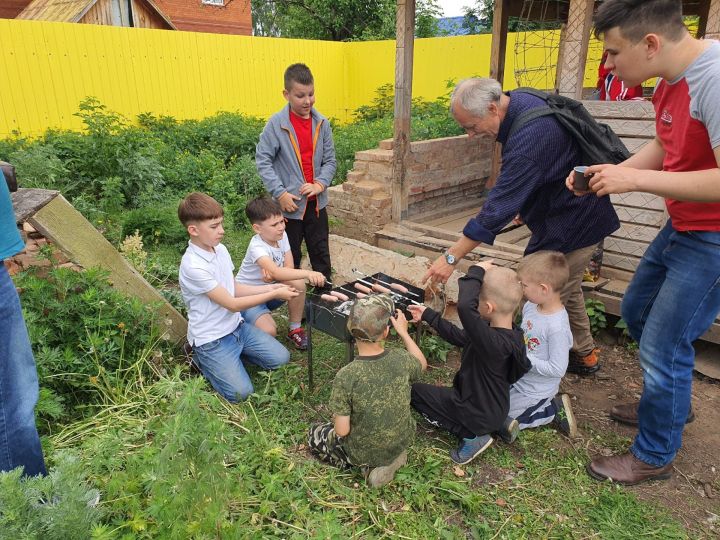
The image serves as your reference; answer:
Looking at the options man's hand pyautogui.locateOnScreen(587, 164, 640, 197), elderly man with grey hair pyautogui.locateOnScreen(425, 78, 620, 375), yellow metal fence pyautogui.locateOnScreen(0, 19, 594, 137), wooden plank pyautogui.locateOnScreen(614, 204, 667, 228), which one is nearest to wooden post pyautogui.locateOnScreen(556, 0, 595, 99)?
wooden plank pyautogui.locateOnScreen(614, 204, 667, 228)

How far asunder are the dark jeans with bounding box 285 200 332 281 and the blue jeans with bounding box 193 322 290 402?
3.37 feet

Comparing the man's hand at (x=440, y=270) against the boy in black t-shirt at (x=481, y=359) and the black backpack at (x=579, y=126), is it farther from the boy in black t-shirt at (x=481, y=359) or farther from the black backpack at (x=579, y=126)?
the black backpack at (x=579, y=126)

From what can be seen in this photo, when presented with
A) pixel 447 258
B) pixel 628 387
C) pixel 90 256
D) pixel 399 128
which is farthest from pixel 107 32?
pixel 628 387

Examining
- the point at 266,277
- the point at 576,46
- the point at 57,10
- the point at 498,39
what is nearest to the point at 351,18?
the point at 57,10

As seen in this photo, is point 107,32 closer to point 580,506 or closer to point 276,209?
point 276,209

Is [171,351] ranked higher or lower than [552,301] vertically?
lower

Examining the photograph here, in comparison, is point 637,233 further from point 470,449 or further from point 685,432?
point 470,449

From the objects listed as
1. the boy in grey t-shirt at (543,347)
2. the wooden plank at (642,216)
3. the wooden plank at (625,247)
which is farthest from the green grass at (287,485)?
the wooden plank at (642,216)

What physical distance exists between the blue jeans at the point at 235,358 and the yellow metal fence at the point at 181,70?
347 inches

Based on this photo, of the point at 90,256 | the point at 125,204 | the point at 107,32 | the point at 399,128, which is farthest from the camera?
the point at 107,32

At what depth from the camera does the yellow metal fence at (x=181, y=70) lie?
1012 cm

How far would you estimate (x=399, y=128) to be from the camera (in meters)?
5.80

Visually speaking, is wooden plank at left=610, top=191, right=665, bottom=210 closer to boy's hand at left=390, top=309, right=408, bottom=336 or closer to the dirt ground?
the dirt ground

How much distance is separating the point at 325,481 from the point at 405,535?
53 centimetres
